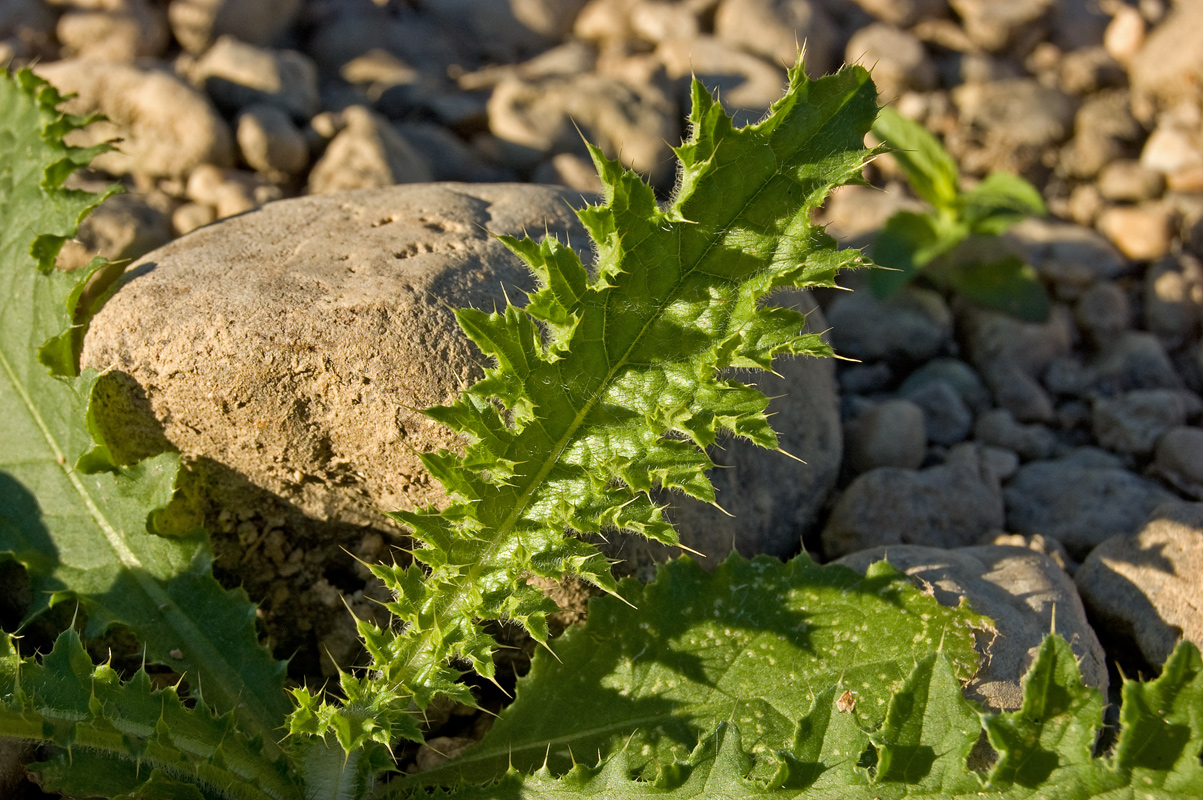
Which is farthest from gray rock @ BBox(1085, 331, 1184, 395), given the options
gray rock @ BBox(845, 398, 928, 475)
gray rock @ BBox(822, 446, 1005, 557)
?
gray rock @ BBox(822, 446, 1005, 557)

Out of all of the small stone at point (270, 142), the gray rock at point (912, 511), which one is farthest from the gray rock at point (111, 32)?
the gray rock at point (912, 511)

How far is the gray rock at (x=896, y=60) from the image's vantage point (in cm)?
545

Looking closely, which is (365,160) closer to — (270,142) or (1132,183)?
(270,142)

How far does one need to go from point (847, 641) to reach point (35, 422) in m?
2.39

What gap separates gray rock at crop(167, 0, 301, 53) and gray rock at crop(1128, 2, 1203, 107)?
17.1ft

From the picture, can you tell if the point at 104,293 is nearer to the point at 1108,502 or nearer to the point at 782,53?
the point at 1108,502

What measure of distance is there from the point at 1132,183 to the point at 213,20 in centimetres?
516

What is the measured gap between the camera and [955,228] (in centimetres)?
459

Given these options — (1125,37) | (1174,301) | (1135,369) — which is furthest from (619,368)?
(1125,37)

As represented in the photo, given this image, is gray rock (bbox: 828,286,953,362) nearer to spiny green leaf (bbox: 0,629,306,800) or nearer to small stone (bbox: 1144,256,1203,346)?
small stone (bbox: 1144,256,1203,346)

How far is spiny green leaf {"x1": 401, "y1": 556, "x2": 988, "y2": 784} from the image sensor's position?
241cm

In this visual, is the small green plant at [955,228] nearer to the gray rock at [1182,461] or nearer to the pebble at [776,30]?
the gray rock at [1182,461]

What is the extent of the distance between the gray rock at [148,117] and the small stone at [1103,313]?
437 centimetres

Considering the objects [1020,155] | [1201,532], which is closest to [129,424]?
[1201,532]
